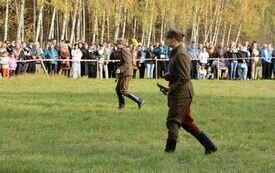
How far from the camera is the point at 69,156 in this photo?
32.3 feet

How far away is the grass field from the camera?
9.21 m

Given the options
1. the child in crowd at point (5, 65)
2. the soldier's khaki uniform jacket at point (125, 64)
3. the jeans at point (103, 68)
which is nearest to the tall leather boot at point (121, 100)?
the soldier's khaki uniform jacket at point (125, 64)

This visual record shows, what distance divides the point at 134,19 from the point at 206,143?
54.4 metres

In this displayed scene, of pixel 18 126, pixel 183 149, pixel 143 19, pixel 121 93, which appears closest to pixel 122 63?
pixel 121 93

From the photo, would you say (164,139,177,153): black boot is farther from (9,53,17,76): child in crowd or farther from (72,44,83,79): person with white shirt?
(72,44,83,79): person with white shirt

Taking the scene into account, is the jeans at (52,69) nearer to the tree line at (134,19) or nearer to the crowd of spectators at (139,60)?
the crowd of spectators at (139,60)

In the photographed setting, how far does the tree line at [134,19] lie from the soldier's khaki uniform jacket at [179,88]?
32747mm

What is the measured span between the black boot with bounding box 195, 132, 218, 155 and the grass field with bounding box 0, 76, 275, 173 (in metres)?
0.10

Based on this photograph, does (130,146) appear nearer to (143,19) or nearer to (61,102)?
(61,102)

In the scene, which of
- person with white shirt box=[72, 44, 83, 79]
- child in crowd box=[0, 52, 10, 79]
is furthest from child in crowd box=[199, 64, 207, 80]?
child in crowd box=[0, 52, 10, 79]

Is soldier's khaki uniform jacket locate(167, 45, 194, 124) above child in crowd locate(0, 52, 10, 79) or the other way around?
above

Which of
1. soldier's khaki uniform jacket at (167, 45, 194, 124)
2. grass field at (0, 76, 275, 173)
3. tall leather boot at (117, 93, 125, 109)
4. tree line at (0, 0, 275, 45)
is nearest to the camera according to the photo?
grass field at (0, 76, 275, 173)

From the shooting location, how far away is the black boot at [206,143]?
10031 millimetres

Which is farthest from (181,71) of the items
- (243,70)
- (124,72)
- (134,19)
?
(134,19)
